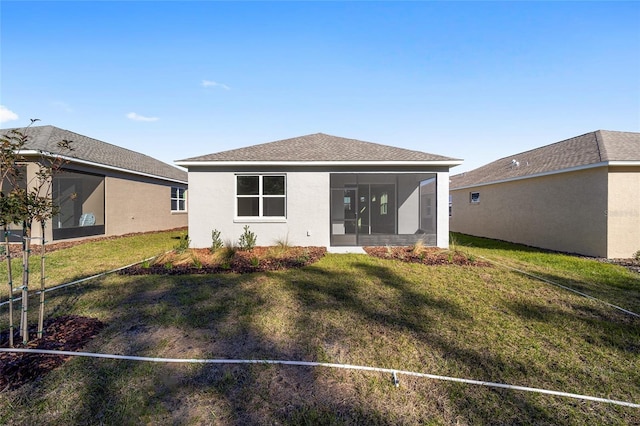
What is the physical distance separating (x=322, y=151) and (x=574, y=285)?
8190 mm

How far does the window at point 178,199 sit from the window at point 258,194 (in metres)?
11.5

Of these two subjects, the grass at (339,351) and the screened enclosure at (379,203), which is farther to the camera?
the screened enclosure at (379,203)

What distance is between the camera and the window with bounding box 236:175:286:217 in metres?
9.98

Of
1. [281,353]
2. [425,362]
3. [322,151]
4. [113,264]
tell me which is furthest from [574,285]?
[113,264]

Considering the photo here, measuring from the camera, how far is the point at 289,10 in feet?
29.2

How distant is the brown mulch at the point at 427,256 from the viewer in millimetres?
8008

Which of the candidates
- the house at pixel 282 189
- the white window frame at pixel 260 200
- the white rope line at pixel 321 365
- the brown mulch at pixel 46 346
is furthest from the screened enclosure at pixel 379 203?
the brown mulch at pixel 46 346

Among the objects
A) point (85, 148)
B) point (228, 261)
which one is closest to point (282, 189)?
point (228, 261)

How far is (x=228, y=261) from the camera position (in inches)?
310

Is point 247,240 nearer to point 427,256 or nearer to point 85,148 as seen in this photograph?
point 427,256

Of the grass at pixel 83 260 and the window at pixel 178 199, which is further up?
the window at pixel 178 199

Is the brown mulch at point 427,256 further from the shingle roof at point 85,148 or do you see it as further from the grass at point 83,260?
the shingle roof at point 85,148

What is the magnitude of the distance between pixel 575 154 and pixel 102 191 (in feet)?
68.9

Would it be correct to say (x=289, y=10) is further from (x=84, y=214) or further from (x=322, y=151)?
(x=84, y=214)
